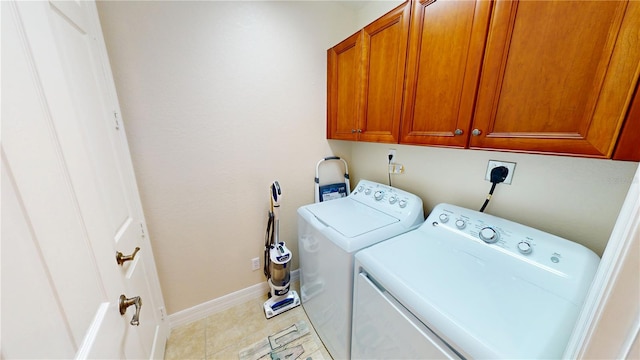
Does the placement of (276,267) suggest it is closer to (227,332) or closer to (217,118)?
(227,332)

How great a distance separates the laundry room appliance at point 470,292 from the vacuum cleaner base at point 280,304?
2.58 feet

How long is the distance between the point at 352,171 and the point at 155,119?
1.65 m

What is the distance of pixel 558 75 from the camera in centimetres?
72

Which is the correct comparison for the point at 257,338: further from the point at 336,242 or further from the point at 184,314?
the point at 336,242

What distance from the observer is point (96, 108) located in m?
0.96

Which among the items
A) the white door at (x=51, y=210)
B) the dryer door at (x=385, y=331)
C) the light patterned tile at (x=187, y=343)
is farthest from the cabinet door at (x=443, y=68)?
the light patterned tile at (x=187, y=343)

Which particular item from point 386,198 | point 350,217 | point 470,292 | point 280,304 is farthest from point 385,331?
point 280,304

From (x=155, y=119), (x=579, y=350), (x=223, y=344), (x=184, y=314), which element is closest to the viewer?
(x=579, y=350)

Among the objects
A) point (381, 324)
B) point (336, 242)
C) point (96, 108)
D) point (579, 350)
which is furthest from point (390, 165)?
point (96, 108)

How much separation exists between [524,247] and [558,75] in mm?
699

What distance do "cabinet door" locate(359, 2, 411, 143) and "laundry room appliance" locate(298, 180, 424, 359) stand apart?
19.2 inches

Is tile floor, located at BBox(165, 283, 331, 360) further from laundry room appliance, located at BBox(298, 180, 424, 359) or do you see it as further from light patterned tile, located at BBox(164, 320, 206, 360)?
laundry room appliance, located at BBox(298, 180, 424, 359)

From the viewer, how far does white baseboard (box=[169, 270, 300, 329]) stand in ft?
5.49

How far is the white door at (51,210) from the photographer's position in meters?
0.37
